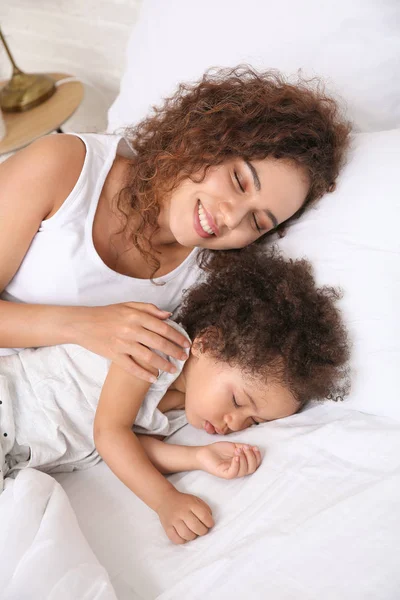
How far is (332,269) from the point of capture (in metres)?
1.19

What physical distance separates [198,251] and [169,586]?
740 millimetres

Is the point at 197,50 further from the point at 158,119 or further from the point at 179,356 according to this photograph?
A: the point at 179,356

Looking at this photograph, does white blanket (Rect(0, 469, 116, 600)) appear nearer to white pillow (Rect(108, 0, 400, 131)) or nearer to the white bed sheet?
the white bed sheet

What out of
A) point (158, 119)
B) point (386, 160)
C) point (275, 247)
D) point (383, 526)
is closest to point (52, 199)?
point (158, 119)

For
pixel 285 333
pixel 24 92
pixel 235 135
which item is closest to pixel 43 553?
pixel 285 333

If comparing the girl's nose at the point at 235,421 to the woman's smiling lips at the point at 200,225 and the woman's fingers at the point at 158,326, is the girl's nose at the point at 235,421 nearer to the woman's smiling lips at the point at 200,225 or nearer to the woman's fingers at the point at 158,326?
the woman's fingers at the point at 158,326

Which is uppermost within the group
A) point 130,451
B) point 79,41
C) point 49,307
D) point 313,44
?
point 313,44

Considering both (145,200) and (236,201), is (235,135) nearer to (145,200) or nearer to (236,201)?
(236,201)

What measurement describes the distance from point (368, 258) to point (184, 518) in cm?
58

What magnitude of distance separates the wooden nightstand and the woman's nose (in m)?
1.01

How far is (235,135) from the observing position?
1171 millimetres

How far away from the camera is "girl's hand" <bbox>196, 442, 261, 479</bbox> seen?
3.50 feet

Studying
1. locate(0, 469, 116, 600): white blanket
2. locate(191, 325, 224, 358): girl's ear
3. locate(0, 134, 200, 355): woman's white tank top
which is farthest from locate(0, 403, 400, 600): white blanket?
locate(0, 134, 200, 355): woman's white tank top

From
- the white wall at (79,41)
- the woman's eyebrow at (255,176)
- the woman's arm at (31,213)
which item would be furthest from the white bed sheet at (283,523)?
the white wall at (79,41)
